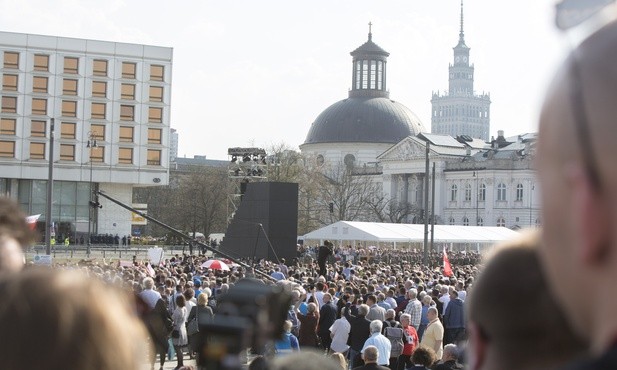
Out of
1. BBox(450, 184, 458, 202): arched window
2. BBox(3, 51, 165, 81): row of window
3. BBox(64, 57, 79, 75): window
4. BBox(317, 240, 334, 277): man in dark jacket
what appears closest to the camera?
BBox(317, 240, 334, 277): man in dark jacket

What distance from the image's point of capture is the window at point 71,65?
7469 cm

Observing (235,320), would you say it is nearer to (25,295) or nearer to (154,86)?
(25,295)

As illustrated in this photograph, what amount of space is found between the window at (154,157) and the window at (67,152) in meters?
5.34

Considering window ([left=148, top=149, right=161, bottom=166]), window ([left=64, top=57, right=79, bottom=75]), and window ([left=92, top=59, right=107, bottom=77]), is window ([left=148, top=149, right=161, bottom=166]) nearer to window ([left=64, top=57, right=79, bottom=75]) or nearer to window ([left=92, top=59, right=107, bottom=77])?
window ([left=92, top=59, right=107, bottom=77])

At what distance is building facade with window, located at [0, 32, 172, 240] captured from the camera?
241 feet

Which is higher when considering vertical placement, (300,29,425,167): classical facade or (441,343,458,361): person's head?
(300,29,425,167): classical facade

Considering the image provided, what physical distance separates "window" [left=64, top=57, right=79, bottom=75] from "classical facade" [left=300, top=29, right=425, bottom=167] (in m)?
63.3

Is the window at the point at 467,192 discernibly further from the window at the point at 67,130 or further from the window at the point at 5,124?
the window at the point at 5,124

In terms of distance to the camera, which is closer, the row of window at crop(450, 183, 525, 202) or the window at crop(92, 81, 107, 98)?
the window at crop(92, 81, 107, 98)

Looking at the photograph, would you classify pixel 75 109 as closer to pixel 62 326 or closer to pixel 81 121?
pixel 81 121

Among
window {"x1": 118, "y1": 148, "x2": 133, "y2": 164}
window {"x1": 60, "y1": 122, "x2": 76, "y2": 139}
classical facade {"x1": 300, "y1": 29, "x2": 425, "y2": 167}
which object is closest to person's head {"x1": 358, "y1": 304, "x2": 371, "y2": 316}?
window {"x1": 60, "y1": 122, "x2": 76, "y2": 139}

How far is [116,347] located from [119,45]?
76466 millimetres

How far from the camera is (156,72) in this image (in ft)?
254

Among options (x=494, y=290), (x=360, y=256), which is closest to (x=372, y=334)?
(x=494, y=290)
